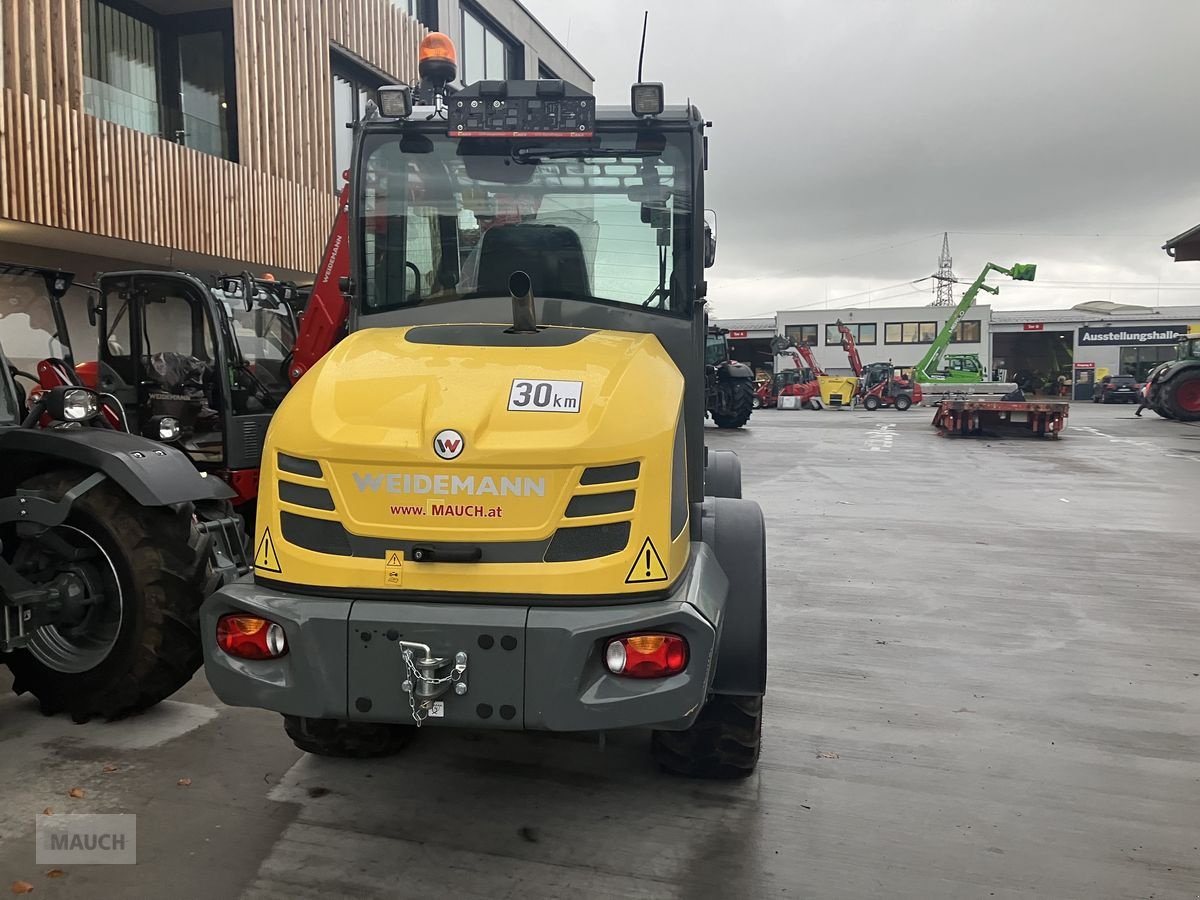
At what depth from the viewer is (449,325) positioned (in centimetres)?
368

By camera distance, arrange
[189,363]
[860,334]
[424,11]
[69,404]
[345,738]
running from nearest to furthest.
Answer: [345,738] → [69,404] → [189,363] → [424,11] → [860,334]

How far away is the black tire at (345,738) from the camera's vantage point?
3680 mm

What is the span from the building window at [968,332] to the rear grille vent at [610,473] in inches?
1886

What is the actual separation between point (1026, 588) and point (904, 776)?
378 cm

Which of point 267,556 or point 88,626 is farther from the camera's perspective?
point 88,626

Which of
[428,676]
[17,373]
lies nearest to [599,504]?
[428,676]

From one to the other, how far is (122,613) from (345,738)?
3.96 feet

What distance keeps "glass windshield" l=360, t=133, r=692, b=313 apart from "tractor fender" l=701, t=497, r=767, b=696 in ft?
3.12

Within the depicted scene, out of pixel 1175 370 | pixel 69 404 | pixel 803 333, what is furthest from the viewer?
pixel 803 333

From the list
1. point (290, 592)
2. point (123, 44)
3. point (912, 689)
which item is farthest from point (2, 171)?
point (912, 689)

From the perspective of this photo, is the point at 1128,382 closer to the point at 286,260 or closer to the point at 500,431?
the point at 286,260

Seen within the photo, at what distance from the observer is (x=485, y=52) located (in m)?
23.5

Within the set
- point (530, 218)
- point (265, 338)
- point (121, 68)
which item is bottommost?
point (265, 338)

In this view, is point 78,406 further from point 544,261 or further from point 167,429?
point 544,261
